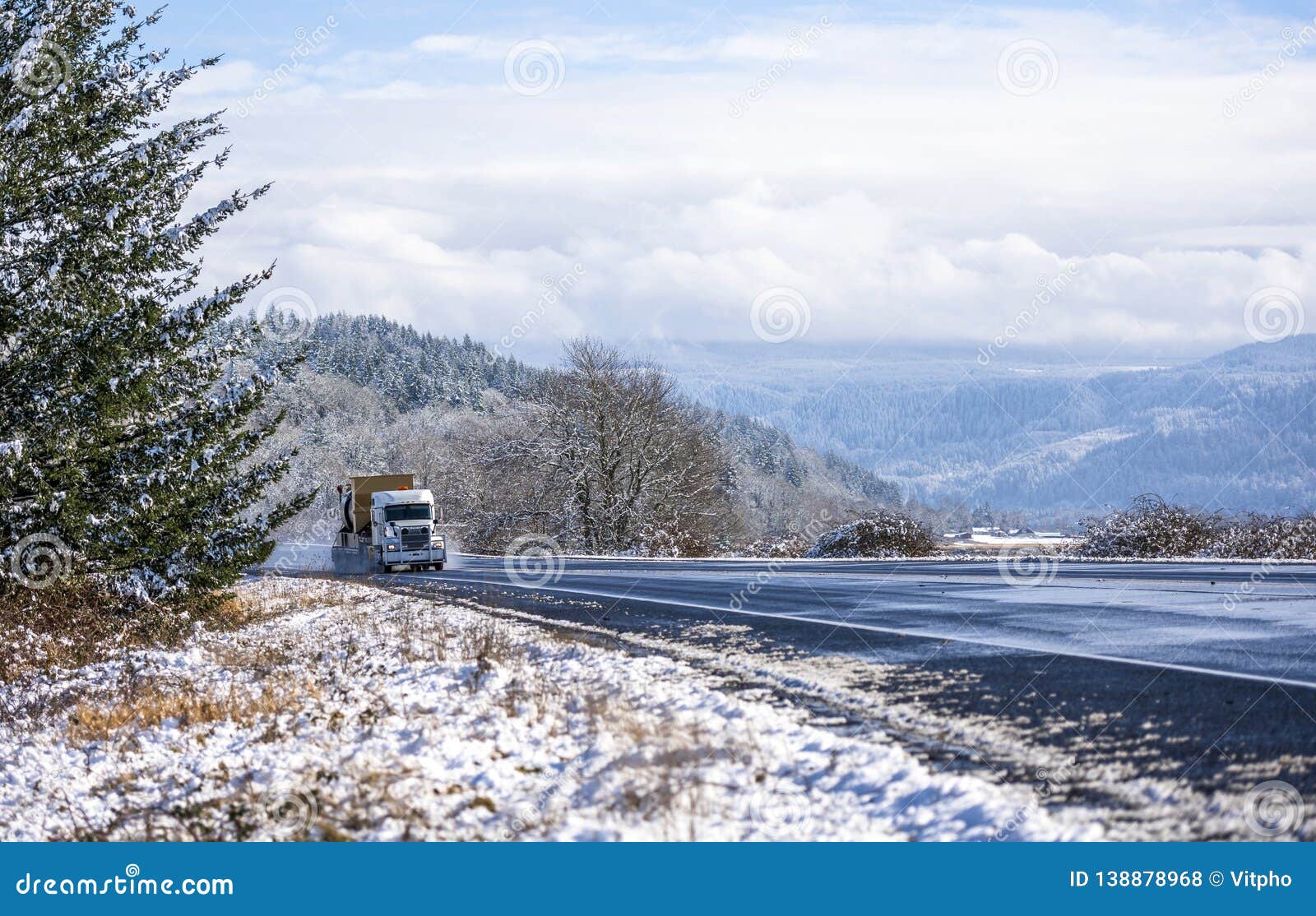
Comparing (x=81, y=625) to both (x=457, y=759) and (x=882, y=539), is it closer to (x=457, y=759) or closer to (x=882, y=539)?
(x=457, y=759)

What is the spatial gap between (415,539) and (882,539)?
15195 millimetres

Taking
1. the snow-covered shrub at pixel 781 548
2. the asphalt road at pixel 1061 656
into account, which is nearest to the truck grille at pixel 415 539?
the snow-covered shrub at pixel 781 548

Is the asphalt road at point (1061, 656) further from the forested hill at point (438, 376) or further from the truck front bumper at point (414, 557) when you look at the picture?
the forested hill at point (438, 376)

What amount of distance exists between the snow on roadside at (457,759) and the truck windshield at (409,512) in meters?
22.4

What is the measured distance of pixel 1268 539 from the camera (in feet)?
82.7

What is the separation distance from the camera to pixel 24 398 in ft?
46.3

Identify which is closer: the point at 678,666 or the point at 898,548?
the point at 678,666

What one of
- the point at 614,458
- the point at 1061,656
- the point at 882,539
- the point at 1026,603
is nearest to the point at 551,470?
the point at 614,458

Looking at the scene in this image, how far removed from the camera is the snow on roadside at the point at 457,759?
5480mm

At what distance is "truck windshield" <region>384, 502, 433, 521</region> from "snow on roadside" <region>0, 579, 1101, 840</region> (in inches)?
880

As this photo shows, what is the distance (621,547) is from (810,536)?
891cm

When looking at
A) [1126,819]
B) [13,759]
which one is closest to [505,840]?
[1126,819]

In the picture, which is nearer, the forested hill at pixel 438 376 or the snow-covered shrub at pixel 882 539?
the snow-covered shrub at pixel 882 539

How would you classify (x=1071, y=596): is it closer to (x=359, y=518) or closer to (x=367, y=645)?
(x=367, y=645)
